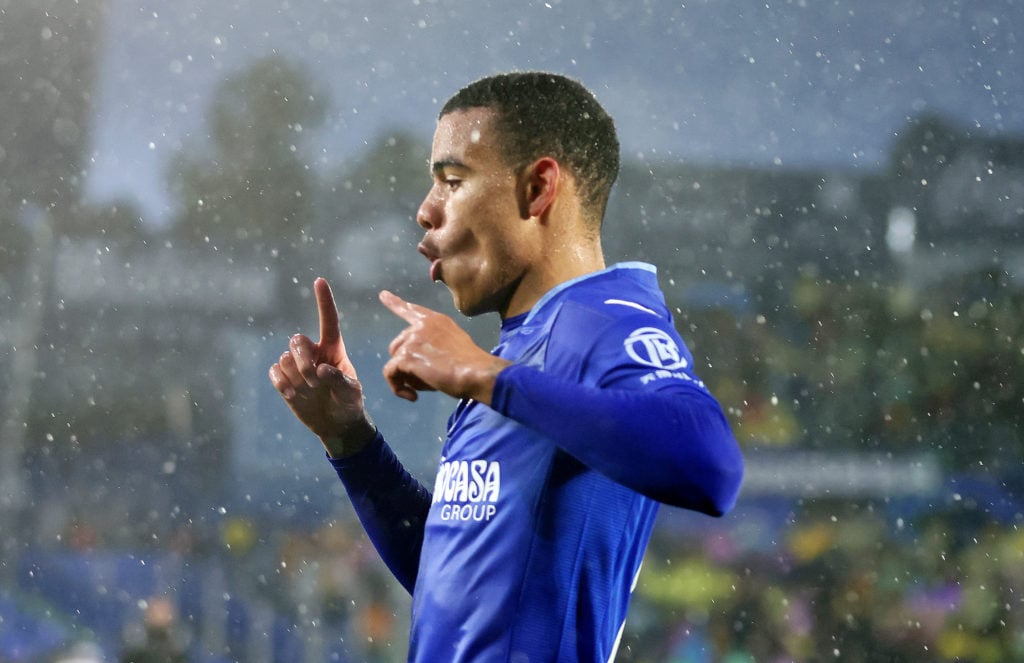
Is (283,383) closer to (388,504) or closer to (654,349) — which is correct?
(388,504)

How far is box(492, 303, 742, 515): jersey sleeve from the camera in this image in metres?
0.75

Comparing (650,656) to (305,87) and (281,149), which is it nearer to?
(281,149)

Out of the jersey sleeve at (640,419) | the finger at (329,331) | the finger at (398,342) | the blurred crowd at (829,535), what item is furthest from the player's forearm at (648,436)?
the blurred crowd at (829,535)

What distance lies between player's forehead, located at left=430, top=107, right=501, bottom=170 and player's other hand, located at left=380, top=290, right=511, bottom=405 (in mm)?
205

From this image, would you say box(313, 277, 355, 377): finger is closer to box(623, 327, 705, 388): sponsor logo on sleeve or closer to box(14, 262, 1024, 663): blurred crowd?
box(623, 327, 705, 388): sponsor logo on sleeve

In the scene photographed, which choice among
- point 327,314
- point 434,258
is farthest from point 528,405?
point 327,314

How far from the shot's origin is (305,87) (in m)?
10.4

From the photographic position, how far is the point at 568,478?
86cm

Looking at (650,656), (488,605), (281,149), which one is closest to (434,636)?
(488,605)

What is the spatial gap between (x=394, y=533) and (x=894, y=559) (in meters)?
6.10

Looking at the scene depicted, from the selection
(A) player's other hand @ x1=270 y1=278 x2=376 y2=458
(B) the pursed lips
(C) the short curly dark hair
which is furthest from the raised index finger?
(C) the short curly dark hair

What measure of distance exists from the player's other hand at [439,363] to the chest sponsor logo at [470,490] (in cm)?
10

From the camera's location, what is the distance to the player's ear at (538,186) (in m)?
1.01

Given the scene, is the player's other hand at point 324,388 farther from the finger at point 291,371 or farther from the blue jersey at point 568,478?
the blue jersey at point 568,478
